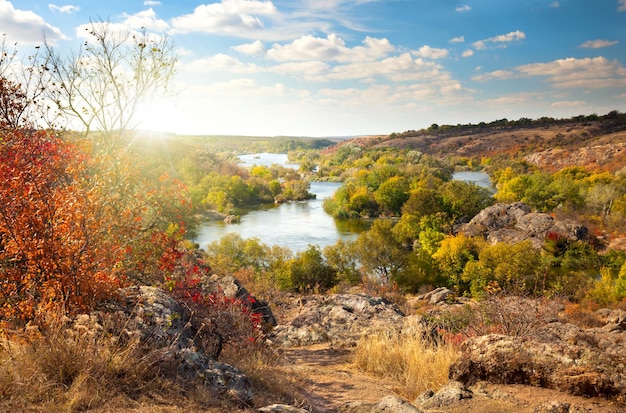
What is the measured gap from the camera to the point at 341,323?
41.3 ft

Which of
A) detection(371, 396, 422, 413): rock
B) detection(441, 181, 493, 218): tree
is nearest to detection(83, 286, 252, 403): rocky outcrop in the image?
detection(371, 396, 422, 413): rock

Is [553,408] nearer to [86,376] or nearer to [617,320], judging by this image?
[86,376]

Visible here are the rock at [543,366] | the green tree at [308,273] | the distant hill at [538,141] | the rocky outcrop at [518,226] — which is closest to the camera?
the rock at [543,366]

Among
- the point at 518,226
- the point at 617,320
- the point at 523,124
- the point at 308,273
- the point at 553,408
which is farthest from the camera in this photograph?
the point at 523,124

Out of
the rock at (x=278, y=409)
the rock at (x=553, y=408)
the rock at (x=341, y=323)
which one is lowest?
the rock at (x=341, y=323)

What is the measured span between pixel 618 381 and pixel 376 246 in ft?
111

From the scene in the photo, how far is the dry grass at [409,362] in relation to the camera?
269 inches

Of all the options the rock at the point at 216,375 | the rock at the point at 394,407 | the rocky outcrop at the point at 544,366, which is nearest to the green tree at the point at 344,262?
the rocky outcrop at the point at 544,366

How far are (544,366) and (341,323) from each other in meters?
7.49

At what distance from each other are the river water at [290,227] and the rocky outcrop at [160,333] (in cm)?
3819

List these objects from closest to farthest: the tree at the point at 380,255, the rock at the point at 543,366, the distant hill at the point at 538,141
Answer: the rock at the point at 543,366
the tree at the point at 380,255
the distant hill at the point at 538,141

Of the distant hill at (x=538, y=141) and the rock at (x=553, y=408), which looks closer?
the rock at (x=553, y=408)

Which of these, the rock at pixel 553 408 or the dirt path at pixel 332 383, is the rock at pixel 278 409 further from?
the rock at pixel 553 408

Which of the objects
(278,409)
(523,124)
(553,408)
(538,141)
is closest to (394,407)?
(278,409)
